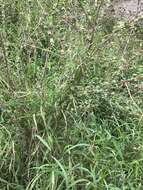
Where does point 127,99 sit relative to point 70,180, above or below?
above

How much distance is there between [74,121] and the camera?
9.14 ft

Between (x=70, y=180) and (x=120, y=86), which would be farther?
(x=120, y=86)

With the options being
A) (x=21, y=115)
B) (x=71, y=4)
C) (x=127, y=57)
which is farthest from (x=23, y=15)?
(x=21, y=115)

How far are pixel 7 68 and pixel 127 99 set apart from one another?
738 millimetres

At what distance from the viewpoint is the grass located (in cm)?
262

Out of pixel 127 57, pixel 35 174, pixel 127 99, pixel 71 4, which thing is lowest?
pixel 35 174

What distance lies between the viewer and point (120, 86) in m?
2.74

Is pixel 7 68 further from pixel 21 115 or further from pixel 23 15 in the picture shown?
pixel 23 15

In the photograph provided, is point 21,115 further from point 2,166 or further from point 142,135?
point 142,135

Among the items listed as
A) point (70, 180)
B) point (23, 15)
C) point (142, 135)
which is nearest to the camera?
point (70, 180)

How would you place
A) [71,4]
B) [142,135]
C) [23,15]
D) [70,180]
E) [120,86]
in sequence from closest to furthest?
[70,180] → [120,86] → [142,135] → [71,4] → [23,15]

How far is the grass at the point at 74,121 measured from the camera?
2.62 metres

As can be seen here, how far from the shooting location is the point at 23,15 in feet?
12.1

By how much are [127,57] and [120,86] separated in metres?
0.40
